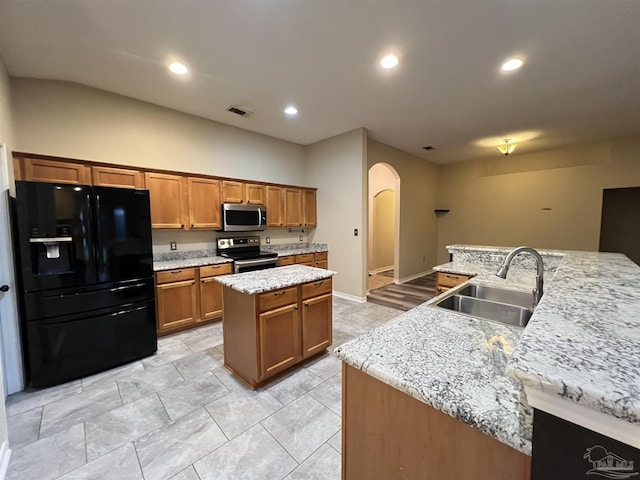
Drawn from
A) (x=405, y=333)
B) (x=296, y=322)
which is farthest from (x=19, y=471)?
(x=405, y=333)

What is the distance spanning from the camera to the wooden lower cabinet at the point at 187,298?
124 inches

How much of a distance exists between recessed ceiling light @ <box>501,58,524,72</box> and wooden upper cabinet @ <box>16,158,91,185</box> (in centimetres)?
455

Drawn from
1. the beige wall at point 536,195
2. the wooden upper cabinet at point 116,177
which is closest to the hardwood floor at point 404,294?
the beige wall at point 536,195

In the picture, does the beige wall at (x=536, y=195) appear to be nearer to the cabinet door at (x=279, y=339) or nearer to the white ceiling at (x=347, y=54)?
the white ceiling at (x=347, y=54)

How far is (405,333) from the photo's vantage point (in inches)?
47.1

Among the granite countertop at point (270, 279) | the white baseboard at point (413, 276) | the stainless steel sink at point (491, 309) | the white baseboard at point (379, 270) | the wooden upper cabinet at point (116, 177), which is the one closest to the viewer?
the stainless steel sink at point (491, 309)

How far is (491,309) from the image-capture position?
172cm

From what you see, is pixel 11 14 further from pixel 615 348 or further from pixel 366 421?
pixel 615 348

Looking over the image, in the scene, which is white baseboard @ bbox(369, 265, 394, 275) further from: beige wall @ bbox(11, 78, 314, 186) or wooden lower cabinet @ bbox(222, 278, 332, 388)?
wooden lower cabinet @ bbox(222, 278, 332, 388)

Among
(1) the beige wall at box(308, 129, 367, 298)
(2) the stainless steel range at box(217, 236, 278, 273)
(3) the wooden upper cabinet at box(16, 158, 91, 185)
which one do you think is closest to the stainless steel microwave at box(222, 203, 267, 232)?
(2) the stainless steel range at box(217, 236, 278, 273)

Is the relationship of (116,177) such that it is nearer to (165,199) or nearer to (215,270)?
(165,199)

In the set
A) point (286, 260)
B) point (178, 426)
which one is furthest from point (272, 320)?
point (286, 260)

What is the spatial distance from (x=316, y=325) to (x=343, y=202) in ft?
8.73

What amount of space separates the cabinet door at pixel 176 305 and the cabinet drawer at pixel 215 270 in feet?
0.55
